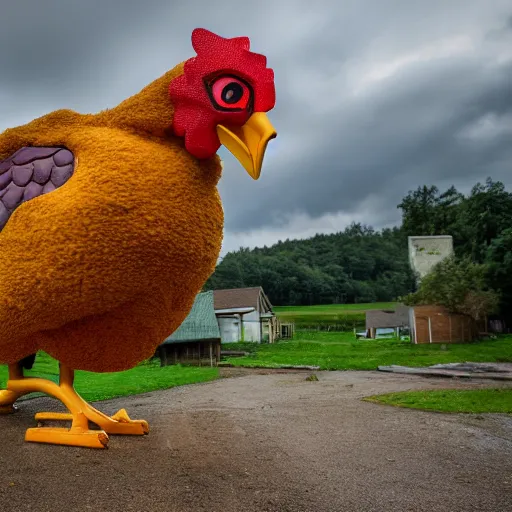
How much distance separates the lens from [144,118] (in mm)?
4516

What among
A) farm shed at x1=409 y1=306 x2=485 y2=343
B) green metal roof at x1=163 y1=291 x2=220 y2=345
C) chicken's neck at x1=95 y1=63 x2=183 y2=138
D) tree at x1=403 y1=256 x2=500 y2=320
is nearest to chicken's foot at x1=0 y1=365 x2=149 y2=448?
chicken's neck at x1=95 y1=63 x2=183 y2=138

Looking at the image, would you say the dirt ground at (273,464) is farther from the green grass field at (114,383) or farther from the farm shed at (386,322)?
the farm shed at (386,322)

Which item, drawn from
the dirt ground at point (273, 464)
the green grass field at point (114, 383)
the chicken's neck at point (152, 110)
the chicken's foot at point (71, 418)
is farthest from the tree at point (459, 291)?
the chicken's neck at point (152, 110)

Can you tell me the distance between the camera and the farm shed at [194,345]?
18.8 m

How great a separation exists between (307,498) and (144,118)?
11.9 ft

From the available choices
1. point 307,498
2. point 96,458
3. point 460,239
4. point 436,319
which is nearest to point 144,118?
point 96,458

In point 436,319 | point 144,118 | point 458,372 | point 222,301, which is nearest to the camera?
point 144,118

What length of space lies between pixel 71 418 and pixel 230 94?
4225 millimetres

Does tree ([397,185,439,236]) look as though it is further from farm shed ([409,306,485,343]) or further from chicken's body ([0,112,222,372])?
chicken's body ([0,112,222,372])

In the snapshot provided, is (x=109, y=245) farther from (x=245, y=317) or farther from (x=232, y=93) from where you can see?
(x=245, y=317)

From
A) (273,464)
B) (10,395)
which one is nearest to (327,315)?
(10,395)

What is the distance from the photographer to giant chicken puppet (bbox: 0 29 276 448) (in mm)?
4086

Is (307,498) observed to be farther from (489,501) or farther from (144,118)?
(144,118)

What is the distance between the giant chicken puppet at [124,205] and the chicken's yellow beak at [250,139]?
0.03 ft
